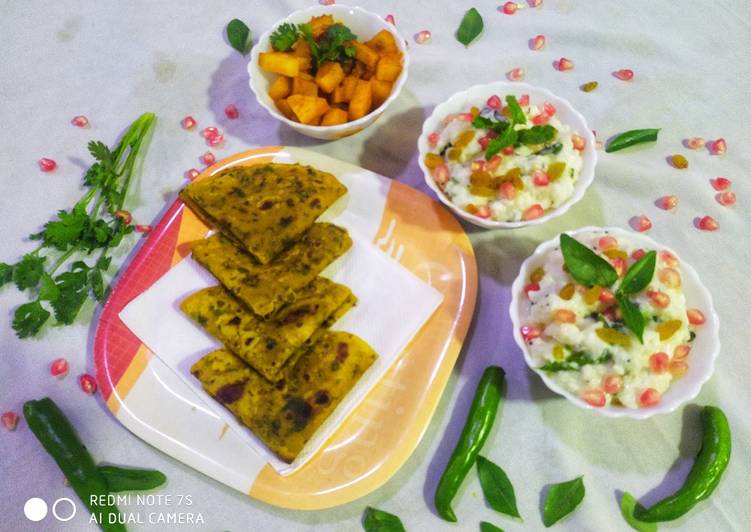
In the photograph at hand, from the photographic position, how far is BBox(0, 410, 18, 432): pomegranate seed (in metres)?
3.05

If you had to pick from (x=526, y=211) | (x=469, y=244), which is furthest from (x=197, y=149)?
(x=526, y=211)

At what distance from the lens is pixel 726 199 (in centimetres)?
345

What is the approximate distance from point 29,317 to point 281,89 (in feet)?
6.54

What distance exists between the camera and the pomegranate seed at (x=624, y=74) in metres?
3.89

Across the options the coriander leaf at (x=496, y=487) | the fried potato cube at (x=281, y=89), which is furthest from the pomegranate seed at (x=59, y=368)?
the coriander leaf at (x=496, y=487)

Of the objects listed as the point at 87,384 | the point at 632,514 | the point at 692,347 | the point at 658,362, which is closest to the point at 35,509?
the point at 87,384

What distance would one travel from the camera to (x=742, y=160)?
11.8ft

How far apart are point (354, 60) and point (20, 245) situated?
244 cm

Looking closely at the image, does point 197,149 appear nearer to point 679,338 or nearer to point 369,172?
point 369,172

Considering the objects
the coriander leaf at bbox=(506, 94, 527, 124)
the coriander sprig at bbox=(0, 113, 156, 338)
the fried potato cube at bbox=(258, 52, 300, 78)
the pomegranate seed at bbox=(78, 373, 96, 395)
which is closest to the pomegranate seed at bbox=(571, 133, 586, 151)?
the coriander leaf at bbox=(506, 94, 527, 124)

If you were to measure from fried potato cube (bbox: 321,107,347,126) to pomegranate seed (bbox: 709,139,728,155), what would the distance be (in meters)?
2.40

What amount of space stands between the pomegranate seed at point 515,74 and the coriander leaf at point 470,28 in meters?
0.40

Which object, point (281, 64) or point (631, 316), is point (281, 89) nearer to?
point (281, 64)

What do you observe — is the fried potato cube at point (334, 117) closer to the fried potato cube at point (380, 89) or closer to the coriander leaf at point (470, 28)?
the fried potato cube at point (380, 89)
